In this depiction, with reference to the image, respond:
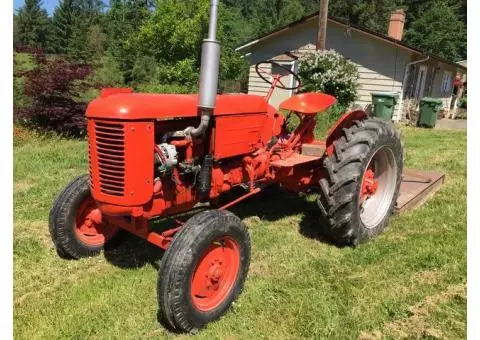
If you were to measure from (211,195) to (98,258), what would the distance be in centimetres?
116

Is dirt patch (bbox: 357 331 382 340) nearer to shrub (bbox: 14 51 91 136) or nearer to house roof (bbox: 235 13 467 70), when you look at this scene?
shrub (bbox: 14 51 91 136)

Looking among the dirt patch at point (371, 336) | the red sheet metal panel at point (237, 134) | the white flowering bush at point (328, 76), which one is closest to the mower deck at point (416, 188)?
the red sheet metal panel at point (237, 134)

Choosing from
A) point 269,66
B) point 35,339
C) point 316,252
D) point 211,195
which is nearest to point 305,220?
point 316,252

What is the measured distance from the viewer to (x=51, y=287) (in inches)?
127

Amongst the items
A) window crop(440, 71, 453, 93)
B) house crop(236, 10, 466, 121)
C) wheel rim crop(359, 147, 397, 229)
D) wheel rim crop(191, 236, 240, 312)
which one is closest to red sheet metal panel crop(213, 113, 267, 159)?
wheel rim crop(191, 236, 240, 312)

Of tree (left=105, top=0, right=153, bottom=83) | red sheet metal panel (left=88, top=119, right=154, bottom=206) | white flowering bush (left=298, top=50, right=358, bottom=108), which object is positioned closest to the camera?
red sheet metal panel (left=88, top=119, right=154, bottom=206)

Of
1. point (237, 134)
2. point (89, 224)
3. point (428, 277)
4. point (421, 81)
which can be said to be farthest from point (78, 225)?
point (421, 81)

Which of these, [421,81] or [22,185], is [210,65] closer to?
[22,185]

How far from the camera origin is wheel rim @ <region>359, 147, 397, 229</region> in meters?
4.25

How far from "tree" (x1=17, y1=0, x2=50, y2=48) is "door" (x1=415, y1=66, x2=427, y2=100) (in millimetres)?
48407

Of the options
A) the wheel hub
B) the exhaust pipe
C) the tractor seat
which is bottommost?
the wheel hub

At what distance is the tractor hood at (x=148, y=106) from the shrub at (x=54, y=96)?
6.67m

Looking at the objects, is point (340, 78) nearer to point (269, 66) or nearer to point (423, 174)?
point (269, 66)

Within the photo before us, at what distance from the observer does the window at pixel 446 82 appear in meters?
20.9
